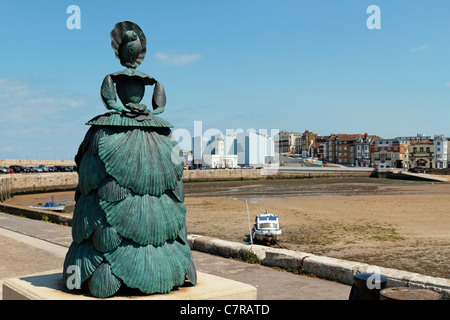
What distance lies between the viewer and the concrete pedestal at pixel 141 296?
209 inches

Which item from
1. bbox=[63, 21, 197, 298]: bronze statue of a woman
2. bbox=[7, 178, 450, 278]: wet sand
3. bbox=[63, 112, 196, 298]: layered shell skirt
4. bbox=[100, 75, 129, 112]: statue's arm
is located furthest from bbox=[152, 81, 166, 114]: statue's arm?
bbox=[7, 178, 450, 278]: wet sand

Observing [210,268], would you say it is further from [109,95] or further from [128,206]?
[109,95]

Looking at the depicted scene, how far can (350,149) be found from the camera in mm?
135125

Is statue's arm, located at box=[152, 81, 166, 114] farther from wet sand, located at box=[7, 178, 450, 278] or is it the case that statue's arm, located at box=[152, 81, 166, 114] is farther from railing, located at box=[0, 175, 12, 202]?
railing, located at box=[0, 175, 12, 202]

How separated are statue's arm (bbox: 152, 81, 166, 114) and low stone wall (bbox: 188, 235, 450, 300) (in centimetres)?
458

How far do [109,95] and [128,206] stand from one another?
1.59m

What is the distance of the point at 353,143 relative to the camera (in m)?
135

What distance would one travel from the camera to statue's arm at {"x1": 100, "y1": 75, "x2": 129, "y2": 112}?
230 inches

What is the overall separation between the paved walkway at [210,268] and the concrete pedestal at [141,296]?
1.34 metres

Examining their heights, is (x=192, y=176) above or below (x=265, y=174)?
above

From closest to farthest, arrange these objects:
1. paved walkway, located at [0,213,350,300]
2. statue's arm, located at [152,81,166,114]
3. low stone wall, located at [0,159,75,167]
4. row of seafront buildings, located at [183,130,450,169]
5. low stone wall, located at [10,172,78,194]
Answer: statue's arm, located at [152,81,166,114] < paved walkway, located at [0,213,350,300] < low stone wall, located at [10,172,78,194] < low stone wall, located at [0,159,75,167] < row of seafront buildings, located at [183,130,450,169]

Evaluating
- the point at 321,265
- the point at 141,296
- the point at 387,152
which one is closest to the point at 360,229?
the point at 321,265

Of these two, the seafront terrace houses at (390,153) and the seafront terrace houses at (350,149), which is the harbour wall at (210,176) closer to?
the seafront terrace houses at (390,153)

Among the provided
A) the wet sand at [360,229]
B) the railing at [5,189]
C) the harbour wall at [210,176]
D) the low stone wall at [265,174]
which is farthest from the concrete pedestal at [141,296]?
the low stone wall at [265,174]
